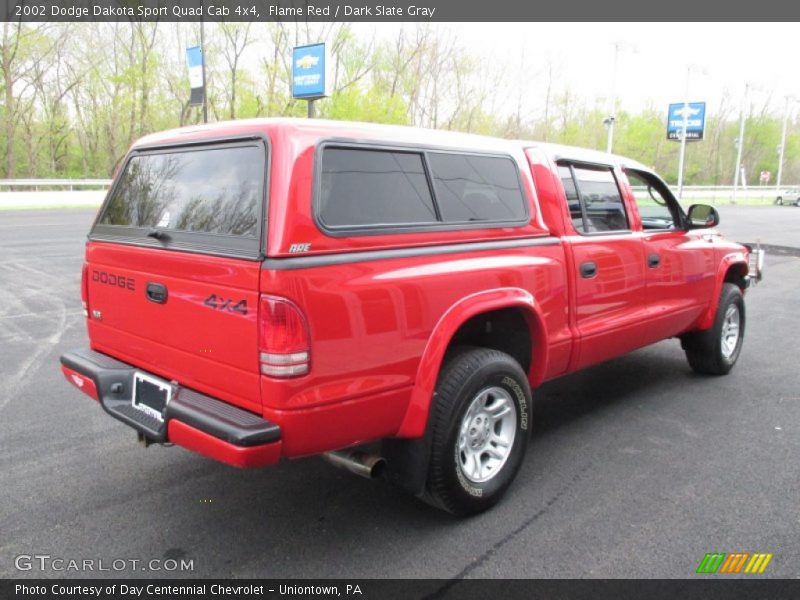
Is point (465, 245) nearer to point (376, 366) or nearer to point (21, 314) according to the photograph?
point (376, 366)

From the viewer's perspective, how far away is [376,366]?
8.79ft

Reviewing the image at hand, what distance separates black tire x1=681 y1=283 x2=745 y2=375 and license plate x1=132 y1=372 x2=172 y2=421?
14.3ft

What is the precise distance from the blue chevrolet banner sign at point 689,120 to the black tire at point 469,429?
35.1 metres

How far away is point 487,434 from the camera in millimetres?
3326

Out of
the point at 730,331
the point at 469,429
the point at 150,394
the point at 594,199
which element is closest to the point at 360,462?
the point at 469,429

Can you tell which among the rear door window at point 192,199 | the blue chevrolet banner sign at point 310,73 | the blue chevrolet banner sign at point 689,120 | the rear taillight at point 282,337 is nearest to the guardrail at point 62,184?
the blue chevrolet banner sign at point 310,73

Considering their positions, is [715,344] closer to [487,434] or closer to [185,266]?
[487,434]

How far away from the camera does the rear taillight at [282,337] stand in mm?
2420

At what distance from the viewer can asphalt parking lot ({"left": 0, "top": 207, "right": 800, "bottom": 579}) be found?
112 inches

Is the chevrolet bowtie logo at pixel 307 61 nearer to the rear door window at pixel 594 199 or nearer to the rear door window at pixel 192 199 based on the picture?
the rear door window at pixel 594 199

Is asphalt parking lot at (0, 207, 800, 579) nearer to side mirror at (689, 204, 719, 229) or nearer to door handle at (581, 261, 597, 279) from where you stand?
door handle at (581, 261, 597, 279)

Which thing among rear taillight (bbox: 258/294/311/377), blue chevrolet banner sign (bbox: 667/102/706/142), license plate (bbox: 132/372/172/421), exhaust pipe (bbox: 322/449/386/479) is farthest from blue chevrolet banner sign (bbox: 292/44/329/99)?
rear taillight (bbox: 258/294/311/377)

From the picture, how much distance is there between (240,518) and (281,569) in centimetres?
50

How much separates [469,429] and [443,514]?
1.53 feet
